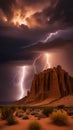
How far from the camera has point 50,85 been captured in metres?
154

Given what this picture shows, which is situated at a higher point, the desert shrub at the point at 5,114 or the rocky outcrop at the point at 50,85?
the rocky outcrop at the point at 50,85

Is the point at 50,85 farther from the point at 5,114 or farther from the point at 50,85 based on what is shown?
the point at 5,114

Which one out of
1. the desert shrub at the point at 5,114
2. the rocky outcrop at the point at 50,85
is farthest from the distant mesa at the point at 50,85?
the desert shrub at the point at 5,114

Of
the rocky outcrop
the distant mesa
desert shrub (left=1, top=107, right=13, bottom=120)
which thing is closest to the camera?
desert shrub (left=1, top=107, right=13, bottom=120)

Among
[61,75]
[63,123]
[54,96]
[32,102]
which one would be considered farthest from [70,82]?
[63,123]

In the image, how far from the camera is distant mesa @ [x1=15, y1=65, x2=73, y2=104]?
144 metres

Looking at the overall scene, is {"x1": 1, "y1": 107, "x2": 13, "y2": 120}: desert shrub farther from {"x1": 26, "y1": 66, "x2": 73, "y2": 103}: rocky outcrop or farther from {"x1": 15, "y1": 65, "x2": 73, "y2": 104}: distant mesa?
{"x1": 26, "y1": 66, "x2": 73, "y2": 103}: rocky outcrop

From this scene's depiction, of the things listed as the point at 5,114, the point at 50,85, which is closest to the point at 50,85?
the point at 50,85

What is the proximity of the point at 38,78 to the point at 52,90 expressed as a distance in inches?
787

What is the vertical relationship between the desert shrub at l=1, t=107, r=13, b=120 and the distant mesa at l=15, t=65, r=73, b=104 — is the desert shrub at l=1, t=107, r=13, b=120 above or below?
below

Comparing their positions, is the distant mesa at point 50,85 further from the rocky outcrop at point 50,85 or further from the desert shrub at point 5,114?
the desert shrub at point 5,114

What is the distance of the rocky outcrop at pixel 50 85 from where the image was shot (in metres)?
144

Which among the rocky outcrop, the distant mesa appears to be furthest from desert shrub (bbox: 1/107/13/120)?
the rocky outcrop

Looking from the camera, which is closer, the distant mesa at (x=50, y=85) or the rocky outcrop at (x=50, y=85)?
the distant mesa at (x=50, y=85)
